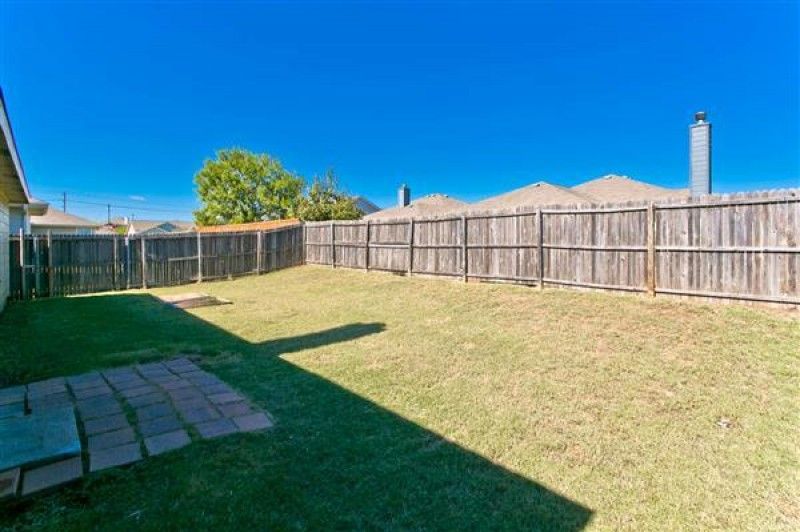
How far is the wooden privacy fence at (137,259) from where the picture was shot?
426 inches

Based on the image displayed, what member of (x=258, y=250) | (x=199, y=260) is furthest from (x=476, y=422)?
(x=258, y=250)

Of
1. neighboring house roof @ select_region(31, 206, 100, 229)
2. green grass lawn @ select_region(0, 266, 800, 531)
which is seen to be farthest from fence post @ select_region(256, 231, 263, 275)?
neighboring house roof @ select_region(31, 206, 100, 229)

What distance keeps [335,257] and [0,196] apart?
8.34 m

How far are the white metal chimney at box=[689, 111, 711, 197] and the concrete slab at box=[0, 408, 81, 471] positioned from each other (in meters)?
9.74

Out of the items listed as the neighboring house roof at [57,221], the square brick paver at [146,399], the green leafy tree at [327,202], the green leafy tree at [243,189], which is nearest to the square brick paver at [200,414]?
the square brick paver at [146,399]

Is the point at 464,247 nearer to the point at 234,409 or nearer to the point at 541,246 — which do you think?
the point at 541,246

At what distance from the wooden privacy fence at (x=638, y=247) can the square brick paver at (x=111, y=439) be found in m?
6.89

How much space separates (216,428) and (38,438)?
41.9 inches

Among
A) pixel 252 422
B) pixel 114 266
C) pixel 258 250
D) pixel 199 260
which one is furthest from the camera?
pixel 258 250

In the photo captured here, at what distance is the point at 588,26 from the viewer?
1316cm

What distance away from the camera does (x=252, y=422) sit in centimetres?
318

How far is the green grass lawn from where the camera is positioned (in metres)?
2.19

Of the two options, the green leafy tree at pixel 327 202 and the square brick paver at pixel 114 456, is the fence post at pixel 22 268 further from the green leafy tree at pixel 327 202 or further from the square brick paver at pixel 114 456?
the green leafy tree at pixel 327 202

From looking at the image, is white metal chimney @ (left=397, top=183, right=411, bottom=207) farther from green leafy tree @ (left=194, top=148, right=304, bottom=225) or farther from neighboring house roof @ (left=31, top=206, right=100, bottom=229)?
neighboring house roof @ (left=31, top=206, right=100, bottom=229)
